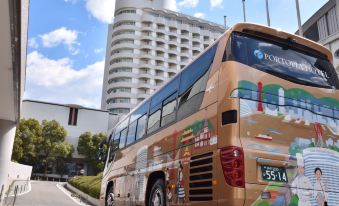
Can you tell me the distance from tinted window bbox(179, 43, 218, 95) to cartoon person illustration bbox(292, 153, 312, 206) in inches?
87.4

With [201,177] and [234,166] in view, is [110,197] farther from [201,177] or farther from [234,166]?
[234,166]

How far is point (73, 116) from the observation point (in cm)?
7206

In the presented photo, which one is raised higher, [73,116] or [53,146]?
[73,116]

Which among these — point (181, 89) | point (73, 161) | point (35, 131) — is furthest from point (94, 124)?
point (181, 89)

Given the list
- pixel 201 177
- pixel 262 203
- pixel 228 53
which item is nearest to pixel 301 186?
pixel 262 203

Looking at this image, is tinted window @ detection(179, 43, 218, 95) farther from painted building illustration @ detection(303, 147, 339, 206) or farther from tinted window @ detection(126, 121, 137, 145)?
tinted window @ detection(126, 121, 137, 145)

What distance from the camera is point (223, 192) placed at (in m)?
5.25

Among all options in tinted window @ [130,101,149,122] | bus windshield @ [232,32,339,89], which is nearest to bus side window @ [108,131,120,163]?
tinted window @ [130,101,149,122]

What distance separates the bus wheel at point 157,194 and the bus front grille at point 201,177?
1296 mm

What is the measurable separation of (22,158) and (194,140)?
55880 mm

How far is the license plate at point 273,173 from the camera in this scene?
5371mm

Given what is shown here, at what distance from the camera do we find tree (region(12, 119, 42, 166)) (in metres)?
54.2

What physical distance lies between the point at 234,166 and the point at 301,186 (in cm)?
122

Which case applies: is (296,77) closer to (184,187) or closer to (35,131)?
(184,187)
